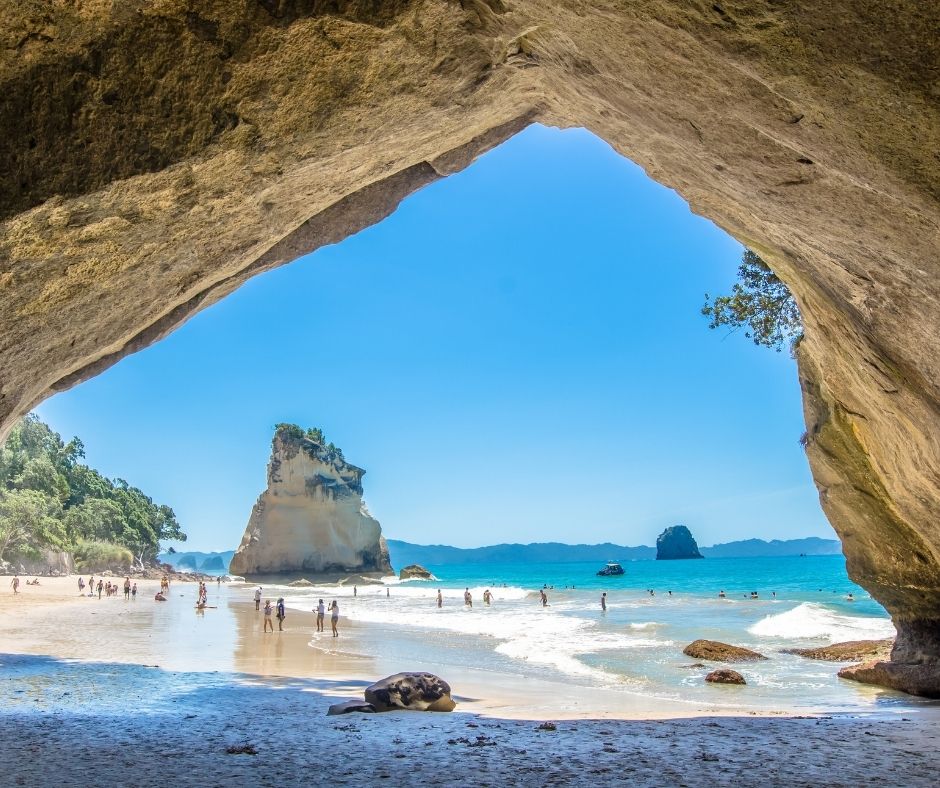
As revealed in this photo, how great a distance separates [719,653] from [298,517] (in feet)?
190

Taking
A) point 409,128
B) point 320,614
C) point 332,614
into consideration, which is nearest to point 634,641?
point 332,614

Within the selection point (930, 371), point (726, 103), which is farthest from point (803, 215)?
point (930, 371)

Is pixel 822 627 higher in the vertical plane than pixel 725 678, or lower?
lower

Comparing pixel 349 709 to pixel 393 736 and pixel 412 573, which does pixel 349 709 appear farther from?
pixel 412 573

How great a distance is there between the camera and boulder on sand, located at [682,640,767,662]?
1892cm

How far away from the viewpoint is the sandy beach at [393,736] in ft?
20.5

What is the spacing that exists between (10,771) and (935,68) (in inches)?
338

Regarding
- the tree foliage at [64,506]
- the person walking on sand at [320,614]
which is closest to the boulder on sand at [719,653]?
the person walking on sand at [320,614]

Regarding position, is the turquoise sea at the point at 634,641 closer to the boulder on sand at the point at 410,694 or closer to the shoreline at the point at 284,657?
the shoreline at the point at 284,657

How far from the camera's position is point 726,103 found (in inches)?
177

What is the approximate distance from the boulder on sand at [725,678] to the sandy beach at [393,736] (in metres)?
1.03

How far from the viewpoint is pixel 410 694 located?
1060 centimetres

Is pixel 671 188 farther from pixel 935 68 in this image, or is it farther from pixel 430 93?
pixel 935 68

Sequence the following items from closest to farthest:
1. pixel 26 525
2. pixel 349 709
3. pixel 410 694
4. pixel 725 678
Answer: pixel 349 709 < pixel 410 694 < pixel 725 678 < pixel 26 525
